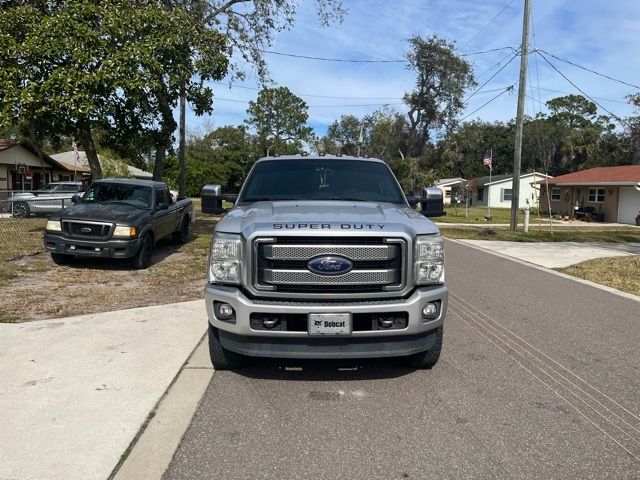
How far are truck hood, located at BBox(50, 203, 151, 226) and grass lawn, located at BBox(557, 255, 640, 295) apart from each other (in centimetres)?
886

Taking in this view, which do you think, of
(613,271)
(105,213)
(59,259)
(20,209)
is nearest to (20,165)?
(20,209)

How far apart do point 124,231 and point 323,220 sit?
636 centimetres

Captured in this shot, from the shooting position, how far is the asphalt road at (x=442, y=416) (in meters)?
3.31

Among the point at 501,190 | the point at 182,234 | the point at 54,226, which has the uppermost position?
the point at 501,190

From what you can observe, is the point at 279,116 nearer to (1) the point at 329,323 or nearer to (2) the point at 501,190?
(2) the point at 501,190

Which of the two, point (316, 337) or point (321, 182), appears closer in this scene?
point (316, 337)

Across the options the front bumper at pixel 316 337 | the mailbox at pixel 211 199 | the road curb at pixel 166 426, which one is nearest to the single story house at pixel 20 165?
the mailbox at pixel 211 199

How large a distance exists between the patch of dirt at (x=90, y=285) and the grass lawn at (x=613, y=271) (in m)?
7.56

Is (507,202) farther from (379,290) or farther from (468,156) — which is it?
(379,290)

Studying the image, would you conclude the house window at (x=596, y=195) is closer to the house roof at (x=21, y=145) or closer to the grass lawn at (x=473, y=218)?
the grass lawn at (x=473, y=218)

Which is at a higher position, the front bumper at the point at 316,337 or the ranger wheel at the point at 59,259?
the front bumper at the point at 316,337

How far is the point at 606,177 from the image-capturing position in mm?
31797

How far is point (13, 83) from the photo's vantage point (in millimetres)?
11953

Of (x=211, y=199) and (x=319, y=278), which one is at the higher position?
(x=211, y=199)
